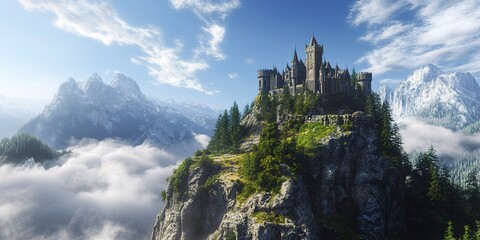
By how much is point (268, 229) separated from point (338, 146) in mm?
34654

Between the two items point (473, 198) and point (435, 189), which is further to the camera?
point (473, 198)

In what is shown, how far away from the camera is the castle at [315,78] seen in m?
127

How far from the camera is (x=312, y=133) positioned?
105875 mm

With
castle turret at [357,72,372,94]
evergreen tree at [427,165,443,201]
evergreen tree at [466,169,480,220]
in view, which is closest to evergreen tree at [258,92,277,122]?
castle turret at [357,72,372,94]

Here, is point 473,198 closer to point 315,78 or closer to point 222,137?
point 315,78

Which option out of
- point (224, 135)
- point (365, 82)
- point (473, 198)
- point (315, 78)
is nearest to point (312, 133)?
point (315, 78)

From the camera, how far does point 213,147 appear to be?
5487 inches

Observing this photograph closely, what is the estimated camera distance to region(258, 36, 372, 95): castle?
127062mm

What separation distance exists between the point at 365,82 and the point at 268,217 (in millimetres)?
83254

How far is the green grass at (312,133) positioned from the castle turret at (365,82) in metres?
41.8

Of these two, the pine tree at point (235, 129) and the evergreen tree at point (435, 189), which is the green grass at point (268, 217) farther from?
the evergreen tree at point (435, 189)

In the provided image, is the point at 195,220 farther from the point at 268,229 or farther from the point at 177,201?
the point at 268,229

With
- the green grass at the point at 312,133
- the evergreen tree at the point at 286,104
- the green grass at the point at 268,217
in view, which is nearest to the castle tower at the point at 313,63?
the evergreen tree at the point at 286,104

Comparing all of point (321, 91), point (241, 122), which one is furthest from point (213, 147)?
point (321, 91)
